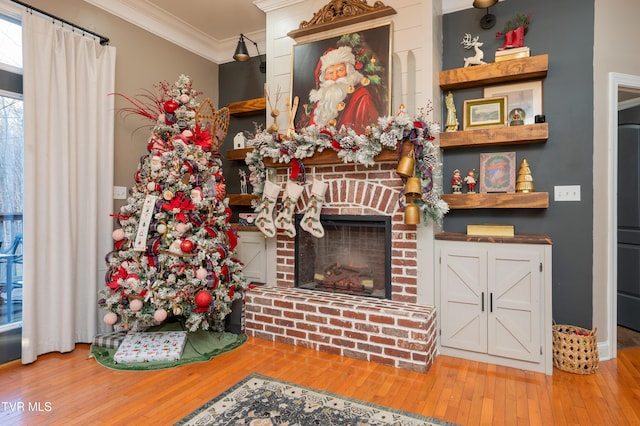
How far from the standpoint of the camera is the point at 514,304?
2592 mm

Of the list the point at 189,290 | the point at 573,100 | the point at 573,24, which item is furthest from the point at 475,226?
the point at 189,290

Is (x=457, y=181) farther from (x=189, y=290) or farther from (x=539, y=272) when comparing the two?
(x=189, y=290)

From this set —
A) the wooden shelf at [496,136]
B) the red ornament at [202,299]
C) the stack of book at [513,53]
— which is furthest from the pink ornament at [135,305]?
the stack of book at [513,53]

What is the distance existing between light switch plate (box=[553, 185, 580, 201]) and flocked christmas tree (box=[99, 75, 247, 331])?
2.66 m

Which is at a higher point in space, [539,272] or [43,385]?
[539,272]

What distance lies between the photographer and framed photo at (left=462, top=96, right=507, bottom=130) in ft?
9.75

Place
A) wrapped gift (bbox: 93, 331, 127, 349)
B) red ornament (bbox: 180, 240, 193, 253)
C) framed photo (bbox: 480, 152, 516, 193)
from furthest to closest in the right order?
framed photo (bbox: 480, 152, 516, 193)
wrapped gift (bbox: 93, 331, 127, 349)
red ornament (bbox: 180, 240, 193, 253)

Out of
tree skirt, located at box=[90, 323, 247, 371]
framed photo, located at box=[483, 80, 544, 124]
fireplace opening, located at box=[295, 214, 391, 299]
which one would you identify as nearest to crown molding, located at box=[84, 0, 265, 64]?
fireplace opening, located at box=[295, 214, 391, 299]

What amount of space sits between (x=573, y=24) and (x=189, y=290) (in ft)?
11.7

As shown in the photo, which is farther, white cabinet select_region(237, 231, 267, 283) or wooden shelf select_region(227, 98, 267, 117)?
wooden shelf select_region(227, 98, 267, 117)

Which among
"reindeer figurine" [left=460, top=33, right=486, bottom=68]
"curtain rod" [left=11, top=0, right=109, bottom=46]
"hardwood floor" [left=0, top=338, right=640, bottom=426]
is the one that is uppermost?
"curtain rod" [left=11, top=0, right=109, bottom=46]

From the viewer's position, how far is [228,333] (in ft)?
10.6

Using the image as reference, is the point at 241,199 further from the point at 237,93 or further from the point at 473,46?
the point at 473,46

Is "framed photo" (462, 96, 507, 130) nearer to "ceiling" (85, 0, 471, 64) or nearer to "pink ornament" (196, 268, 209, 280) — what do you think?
"ceiling" (85, 0, 471, 64)
